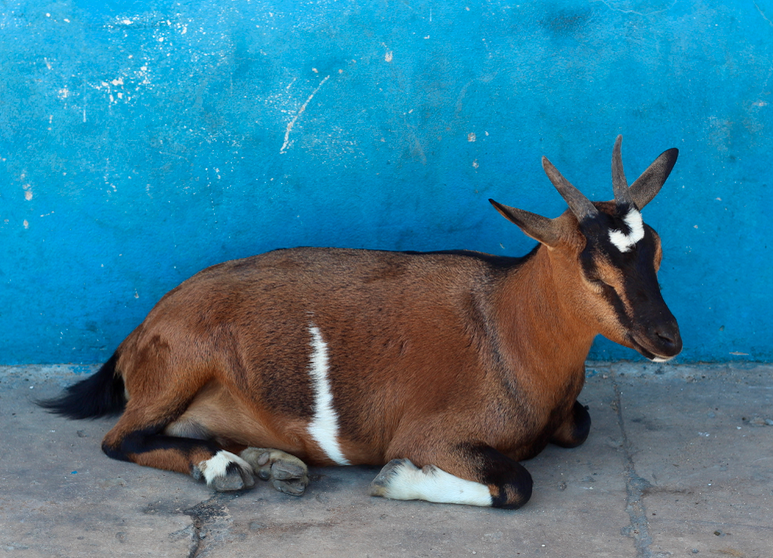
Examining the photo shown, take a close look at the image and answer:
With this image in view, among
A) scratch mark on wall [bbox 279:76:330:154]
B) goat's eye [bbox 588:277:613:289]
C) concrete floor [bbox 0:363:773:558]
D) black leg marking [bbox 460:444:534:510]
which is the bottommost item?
concrete floor [bbox 0:363:773:558]

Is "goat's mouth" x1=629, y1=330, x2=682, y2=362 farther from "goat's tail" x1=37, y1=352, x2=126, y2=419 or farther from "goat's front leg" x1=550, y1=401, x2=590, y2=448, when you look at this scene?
"goat's tail" x1=37, y1=352, x2=126, y2=419

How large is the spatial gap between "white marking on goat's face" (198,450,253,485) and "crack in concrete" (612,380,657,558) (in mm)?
1601

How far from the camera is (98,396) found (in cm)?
411

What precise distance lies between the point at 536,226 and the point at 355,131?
1.50 metres

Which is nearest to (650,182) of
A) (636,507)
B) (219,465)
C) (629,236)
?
(629,236)

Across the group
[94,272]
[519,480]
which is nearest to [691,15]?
[519,480]

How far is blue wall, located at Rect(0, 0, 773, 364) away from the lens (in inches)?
169

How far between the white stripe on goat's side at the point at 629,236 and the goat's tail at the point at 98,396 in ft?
8.14

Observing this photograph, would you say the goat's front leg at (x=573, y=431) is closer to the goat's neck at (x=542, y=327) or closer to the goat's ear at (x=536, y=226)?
the goat's neck at (x=542, y=327)

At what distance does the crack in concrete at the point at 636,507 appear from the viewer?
303 centimetres

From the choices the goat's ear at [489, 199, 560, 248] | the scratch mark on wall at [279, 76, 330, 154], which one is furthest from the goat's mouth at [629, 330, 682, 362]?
the scratch mark on wall at [279, 76, 330, 154]

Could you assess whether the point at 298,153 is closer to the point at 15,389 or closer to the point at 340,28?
the point at 340,28

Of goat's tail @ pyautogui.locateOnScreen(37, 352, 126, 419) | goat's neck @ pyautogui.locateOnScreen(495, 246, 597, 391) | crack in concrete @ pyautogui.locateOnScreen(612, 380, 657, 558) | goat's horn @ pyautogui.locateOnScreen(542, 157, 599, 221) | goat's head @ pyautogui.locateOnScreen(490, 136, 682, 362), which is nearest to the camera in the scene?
crack in concrete @ pyautogui.locateOnScreen(612, 380, 657, 558)

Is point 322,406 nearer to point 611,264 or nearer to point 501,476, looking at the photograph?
point 501,476
